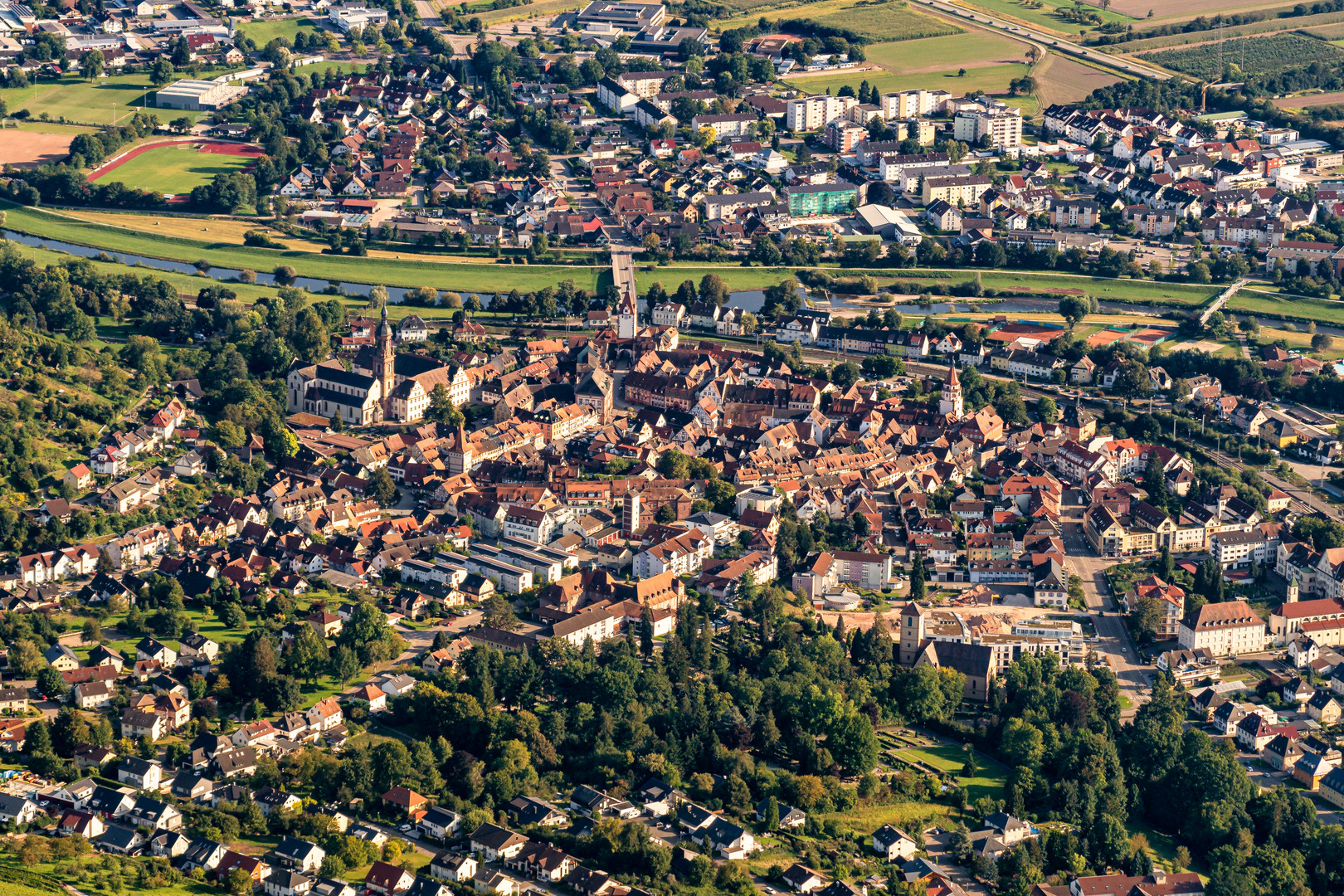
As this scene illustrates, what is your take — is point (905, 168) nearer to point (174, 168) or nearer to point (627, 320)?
point (627, 320)

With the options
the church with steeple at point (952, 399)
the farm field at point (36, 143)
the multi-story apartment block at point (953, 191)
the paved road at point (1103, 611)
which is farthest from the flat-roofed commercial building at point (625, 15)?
the paved road at point (1103, 611)

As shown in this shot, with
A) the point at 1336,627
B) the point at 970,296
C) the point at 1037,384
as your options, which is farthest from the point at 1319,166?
the point at 1336,627

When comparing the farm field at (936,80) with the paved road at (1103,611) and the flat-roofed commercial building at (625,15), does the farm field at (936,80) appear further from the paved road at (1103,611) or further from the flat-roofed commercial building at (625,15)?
the paved road at (1103,611)

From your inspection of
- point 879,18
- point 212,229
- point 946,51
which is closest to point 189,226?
point 212,229

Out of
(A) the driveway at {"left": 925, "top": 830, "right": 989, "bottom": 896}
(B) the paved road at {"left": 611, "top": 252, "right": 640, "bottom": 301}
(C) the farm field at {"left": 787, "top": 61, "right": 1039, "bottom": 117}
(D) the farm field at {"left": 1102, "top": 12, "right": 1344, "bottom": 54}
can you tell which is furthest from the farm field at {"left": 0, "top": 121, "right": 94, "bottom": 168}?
(A) the driveway at {"left": 925, "top": 830, "right": 989, "bottom": 896}

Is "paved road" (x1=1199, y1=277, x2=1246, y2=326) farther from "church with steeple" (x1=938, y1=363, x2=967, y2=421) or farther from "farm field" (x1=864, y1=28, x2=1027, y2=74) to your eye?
"farm field" (x1=864, y1=28, x2=1027, y2=74)

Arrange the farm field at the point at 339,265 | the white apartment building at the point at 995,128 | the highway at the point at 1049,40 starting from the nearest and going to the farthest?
the farm field at the point at 339,265
the white apartment building at the point at 995,128
the highway at the point at 1049,40

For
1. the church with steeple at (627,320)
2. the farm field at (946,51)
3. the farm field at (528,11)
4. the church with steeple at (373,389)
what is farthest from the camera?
the farm field at (528,11)
